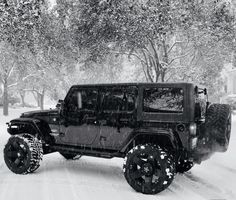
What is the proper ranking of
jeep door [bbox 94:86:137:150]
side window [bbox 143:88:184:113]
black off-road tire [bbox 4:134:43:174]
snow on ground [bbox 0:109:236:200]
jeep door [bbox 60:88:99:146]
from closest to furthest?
snow on ground [bbox 0:109:236:200] < side window [bbox 143:88:184:113] < jeep door [bbox 94:86:137:150] < jeep door [bbox 60:88:99:146] < black off-road tire [bbox 4:134:43:174]

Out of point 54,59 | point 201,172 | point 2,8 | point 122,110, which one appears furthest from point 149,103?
point 54,59

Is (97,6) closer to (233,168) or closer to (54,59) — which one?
(54,59)

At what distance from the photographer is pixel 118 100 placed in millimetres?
6988

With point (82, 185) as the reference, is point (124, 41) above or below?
above

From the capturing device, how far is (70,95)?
757cm

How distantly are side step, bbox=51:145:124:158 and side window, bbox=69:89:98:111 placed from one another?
0.77 m

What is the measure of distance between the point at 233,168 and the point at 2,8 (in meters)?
8.12

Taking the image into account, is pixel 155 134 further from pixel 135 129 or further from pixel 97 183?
pixel 97 183

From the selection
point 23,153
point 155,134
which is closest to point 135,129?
point 155,134

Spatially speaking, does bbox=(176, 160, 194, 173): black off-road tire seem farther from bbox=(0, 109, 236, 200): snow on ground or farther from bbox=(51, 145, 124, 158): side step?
bbox=(51, 145, 124, 158): side step

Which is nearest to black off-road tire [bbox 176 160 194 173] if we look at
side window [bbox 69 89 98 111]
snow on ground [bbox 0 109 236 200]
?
snow on ground [bbox 0 109 236 200]

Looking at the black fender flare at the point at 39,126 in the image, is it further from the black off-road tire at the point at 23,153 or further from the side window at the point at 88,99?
the side window at the point at 88,99

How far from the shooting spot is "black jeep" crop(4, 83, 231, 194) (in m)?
6.24

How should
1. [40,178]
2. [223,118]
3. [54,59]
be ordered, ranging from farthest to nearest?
[54,59] → [40,178] → [223,118]
